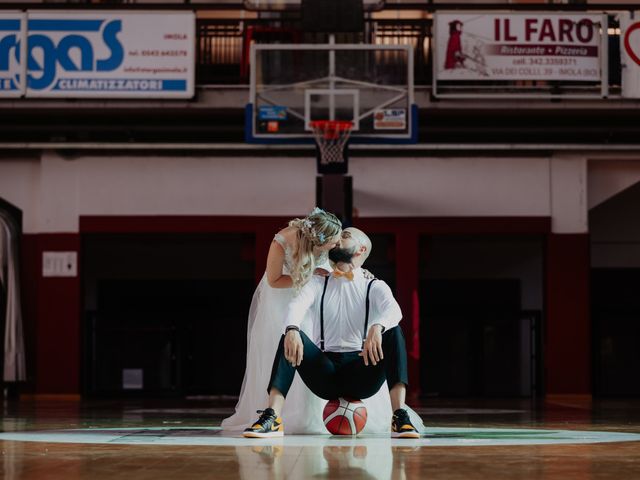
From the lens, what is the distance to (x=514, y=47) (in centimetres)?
1499

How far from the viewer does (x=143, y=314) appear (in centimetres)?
1802

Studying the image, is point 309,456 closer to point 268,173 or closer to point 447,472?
point 447,472

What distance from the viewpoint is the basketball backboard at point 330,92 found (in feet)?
46.2

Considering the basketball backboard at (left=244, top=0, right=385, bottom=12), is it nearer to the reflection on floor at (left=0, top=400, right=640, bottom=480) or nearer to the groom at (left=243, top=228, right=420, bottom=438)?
the reflection on floor at (left=0, top=400, right=640, bottom=480)

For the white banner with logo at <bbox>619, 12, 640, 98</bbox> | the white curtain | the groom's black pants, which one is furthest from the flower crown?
the white curtain

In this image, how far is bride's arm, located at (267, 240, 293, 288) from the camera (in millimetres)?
7562

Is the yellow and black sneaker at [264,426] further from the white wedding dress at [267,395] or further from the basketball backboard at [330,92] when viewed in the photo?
the basketball backboard at [330,92]

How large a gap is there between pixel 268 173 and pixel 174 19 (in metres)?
2.57

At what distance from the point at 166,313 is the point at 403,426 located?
38.4ft

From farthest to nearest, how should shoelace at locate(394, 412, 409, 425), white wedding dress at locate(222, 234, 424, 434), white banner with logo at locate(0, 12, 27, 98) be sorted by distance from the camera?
white banner with logo at locate(0, 12, 27, 98) < white wedding dress at locate(222, 234, 424, 434) < shoelace at locate(394, 412, 409, 425)

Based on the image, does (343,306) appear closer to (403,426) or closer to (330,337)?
(330,337)

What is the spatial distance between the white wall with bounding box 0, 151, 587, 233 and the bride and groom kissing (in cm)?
840

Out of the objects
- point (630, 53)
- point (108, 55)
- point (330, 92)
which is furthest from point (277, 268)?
point (630, 53)

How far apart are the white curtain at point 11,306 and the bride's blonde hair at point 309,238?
927 cm
